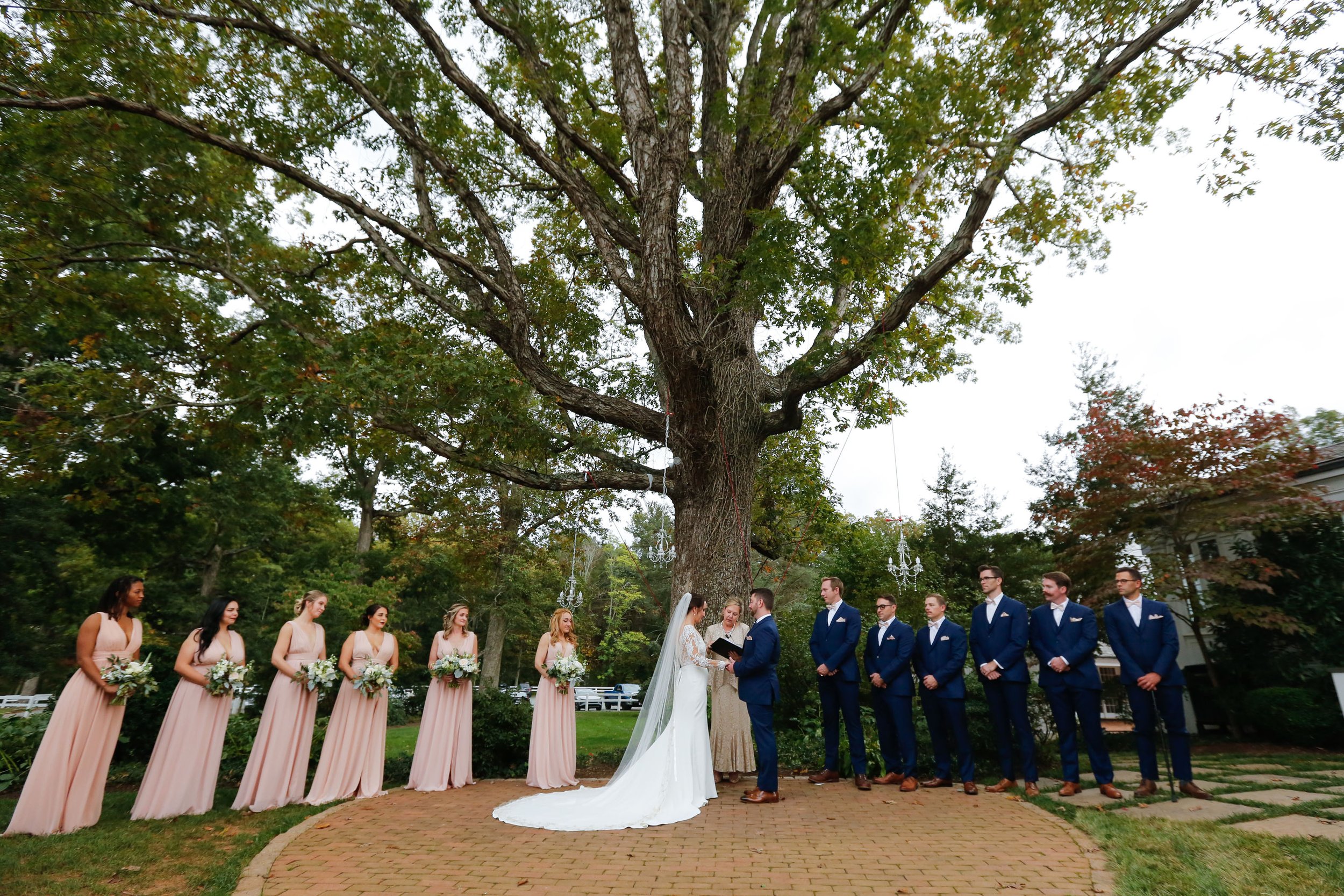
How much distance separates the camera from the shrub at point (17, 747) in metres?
8.42

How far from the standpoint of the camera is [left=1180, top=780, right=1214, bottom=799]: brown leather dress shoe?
21.9 ft

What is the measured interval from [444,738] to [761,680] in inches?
157

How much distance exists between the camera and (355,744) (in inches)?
310

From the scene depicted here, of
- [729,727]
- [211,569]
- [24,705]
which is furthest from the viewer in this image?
[211,569]

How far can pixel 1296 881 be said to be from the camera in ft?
14.0

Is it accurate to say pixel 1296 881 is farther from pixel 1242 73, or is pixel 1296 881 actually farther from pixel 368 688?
pixel 1242 73

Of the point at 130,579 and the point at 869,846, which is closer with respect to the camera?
the point at 869,846

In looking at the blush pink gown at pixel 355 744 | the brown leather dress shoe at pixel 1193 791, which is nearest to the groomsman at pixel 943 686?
the brown leather dress shoe at pixel 1193 791

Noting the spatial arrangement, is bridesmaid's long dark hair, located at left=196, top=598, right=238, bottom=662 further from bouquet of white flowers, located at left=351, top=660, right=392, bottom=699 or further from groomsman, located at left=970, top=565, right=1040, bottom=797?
groomsman, located at left=970, top=565, right=1040, bottom=797

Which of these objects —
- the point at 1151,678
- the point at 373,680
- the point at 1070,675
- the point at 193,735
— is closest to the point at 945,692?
the point at 1070,675

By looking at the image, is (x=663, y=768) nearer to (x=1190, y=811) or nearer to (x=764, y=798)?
(x=764, y=798)

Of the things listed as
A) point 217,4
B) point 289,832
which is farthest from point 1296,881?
point 217,4

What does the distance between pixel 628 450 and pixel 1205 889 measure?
9.99m

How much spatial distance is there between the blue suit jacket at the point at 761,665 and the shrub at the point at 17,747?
8.36 meters
